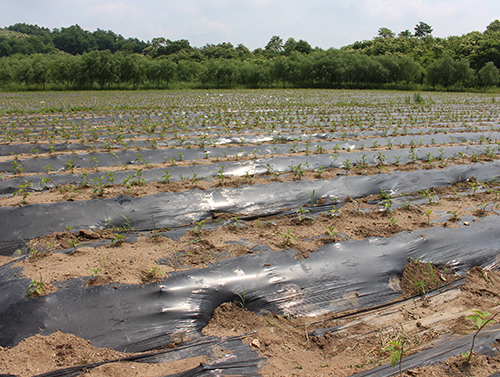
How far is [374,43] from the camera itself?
61281mm

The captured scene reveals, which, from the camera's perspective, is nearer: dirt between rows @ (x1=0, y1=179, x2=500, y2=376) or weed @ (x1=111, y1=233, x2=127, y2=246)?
dirt between rows @ (x1=0, y1=179, x2=500, y2=376)

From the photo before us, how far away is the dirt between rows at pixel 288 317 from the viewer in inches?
86.7

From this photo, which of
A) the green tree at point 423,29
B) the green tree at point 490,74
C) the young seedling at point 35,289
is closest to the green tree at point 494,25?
the green tree at point 423,29

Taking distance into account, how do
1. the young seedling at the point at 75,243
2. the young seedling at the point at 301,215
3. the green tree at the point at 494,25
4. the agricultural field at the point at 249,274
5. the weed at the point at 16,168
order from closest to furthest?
the agricultural field at the point at 249,274 < the young seedling at the point at 75,243 < the young seedling at the point at 301,215 < the weed at the point at 16,168 < the green tree at the point at 494,25

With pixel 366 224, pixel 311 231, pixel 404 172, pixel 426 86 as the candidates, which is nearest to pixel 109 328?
pixel 311 231

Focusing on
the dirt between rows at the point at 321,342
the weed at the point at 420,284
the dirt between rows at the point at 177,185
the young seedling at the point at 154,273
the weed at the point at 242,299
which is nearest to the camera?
the dirt between rows at the point at 321,342

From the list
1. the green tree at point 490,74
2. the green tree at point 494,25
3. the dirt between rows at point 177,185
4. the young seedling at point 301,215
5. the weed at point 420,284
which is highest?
the green tree at point 494,25

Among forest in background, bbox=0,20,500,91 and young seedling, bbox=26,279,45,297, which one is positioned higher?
forest in background, bbox=0,20,500,91

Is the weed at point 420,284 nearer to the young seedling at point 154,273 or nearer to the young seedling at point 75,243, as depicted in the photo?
the young seedling at point 154,273

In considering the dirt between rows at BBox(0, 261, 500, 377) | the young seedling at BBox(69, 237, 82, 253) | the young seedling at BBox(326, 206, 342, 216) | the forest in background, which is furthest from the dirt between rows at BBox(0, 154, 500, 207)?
the forest in background

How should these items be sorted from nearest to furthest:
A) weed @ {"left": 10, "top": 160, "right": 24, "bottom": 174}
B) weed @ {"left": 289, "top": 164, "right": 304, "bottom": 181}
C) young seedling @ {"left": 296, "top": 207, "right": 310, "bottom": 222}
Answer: young seedling @ {"left": 296, "top": 207, "right": 310, "bottom": 222} < weed @ {"left": 289, "top": 164, "right": 304, "bottom": 181} < weed @ {"left": 10, "top": 160, "right": 24, "bottom": 174}

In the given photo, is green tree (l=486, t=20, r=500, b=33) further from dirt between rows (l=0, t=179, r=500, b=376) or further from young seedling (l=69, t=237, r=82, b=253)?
young seedling (l=69, t=237, r=82, b=253)

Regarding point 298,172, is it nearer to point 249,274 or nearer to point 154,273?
point 249,274

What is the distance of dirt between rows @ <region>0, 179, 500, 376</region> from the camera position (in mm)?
2203
